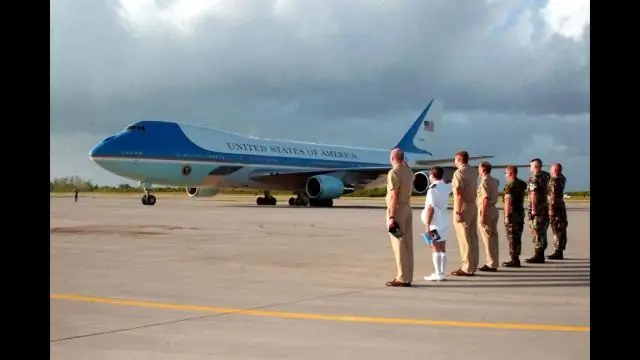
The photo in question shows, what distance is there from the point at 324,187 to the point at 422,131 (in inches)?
718

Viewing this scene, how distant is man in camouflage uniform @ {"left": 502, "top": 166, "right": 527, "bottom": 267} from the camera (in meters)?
9.87

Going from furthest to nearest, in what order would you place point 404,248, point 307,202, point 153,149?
point 307,202 < point 153,149 < point 404,248

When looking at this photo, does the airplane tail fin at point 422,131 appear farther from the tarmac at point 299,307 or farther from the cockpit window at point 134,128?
the tarmac at point 299,307

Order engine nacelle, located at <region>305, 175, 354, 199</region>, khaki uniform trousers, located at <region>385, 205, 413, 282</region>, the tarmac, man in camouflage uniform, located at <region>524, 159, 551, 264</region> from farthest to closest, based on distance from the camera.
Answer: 1. engine nacelle, located at <region>305, 175, 354, 199</region>
2. man in camouflage uniform, located at <region>524, 159, 551, 264</region>
3. khaki uniform trousers, located at <region>385, 205, 413, 282</region>
4. the tarmac

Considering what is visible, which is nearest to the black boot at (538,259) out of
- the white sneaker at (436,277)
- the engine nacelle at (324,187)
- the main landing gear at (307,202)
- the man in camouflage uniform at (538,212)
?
the man in camouflage uniform at (538,212)

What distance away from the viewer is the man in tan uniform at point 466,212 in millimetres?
8781

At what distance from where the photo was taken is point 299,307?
6.21m

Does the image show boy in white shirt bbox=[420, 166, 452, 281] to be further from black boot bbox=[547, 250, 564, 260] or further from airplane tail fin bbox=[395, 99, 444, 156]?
airplane tail fin bbox=[395, 99, 444, 156]

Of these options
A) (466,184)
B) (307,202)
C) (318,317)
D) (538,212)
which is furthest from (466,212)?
(307,202)

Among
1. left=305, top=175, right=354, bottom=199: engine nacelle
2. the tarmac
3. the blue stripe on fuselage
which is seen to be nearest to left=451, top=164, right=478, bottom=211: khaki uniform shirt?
the tarmac

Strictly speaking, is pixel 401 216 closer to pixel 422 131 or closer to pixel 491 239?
pixel 491 239

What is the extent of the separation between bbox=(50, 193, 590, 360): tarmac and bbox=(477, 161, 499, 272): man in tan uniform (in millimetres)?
327
